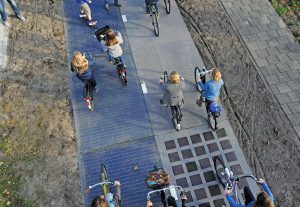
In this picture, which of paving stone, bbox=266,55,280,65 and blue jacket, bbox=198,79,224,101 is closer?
blue jacket, bbox=198,79,224,101

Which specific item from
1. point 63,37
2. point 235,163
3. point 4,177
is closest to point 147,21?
point 63,37

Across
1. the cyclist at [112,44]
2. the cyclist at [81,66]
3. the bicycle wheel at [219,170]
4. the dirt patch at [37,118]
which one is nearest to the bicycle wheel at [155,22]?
the cyclist at [112,44]

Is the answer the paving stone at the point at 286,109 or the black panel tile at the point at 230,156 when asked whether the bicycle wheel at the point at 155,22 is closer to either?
the paving stone at the point at 286,109

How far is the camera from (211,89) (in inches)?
342

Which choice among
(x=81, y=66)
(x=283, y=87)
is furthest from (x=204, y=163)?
(x=81, y=66)

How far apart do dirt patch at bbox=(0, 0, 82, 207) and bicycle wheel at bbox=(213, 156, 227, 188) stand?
10.4 feet

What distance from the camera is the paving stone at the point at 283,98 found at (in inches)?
395

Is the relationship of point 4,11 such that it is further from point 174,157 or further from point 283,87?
point 283,87

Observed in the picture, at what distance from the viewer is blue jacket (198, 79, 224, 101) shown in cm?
863

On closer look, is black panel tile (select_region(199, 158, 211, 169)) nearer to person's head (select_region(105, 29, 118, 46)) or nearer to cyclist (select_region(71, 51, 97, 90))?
cyclist (select_region(71, 51, 97, 90))

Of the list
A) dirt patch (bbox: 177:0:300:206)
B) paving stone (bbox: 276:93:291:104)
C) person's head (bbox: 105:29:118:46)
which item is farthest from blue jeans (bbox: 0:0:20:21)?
paving stone (bbox: 276:93:291:104)

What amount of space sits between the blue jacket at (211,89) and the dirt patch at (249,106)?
1.27m

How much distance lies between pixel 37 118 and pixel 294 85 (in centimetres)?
687

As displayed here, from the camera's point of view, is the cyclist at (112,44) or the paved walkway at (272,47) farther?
the paved walkway at (272,47)
